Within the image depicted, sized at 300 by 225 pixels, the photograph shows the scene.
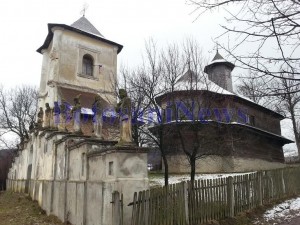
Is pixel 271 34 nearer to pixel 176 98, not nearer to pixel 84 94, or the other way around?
pixel 176 98

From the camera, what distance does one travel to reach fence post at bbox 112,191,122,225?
22.2ft

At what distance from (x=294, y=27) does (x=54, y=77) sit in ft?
67.2

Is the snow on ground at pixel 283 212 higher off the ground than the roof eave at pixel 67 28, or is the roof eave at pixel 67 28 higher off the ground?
the roof eave at pixel 67 28

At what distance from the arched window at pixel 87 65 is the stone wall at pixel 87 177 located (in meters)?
11.9

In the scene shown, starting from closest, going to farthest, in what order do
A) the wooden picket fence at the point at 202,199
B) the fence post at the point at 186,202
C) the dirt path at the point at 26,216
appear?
the wooden picket fence at the point at 202,199 → the fence post at the point at 186,202 → the dirt path at the point at 26,216

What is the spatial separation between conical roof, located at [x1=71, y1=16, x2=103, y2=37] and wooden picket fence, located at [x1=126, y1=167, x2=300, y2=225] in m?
20.3

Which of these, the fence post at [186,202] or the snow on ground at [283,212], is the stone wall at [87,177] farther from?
the snow on ground at [283,212]

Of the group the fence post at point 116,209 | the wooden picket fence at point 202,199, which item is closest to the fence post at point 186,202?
the wooden picket fence at point 202,199

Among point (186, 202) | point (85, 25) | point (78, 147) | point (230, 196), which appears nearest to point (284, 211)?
point (230, 196)

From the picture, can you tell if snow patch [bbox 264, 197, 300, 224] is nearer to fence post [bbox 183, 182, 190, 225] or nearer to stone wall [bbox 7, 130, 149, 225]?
fence post [bbox 183, 182, 190, 225]

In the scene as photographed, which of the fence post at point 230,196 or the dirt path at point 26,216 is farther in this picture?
the dirt path at point 26,216

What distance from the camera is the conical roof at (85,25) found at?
1022 inches

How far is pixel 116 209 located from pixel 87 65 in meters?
19.7

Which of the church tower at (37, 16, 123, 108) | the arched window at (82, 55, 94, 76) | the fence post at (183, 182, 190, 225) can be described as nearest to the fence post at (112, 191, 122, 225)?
the fence post at (183, 182, 190, 225)
